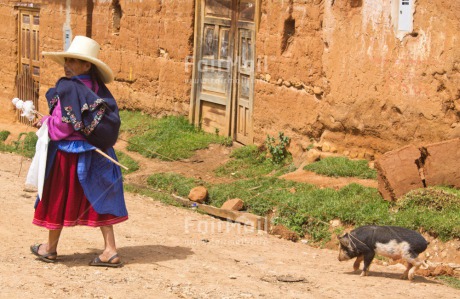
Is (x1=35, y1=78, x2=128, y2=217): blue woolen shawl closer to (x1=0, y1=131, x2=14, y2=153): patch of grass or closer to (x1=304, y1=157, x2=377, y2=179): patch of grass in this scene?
(x1=304, y1=157, x2=377, y2=179): patch of grass

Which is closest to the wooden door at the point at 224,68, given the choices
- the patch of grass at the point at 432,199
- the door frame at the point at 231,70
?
the door frame at the point at 231,70

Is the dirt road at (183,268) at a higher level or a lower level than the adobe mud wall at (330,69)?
lower

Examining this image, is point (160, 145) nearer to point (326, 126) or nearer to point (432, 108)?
point (326, 126)

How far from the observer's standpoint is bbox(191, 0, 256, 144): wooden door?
42.1 feet

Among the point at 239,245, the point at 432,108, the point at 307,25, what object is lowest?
the point at 239,245

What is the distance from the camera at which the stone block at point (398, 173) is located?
9031 millimetres

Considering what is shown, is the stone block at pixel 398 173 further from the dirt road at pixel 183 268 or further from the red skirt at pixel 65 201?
the red skirt at pixel 65 201

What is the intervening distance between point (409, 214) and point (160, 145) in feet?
19.1

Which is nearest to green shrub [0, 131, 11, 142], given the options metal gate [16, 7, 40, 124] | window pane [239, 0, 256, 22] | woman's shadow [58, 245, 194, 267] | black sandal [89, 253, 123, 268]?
metal gate [16, 7, 40, 124]

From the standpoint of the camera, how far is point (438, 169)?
9.09 meters

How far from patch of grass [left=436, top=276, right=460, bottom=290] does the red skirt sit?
304 centimetres

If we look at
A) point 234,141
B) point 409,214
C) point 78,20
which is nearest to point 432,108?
point 409,214

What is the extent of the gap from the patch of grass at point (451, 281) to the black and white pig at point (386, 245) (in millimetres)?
401

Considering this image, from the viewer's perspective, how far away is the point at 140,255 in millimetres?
7316
